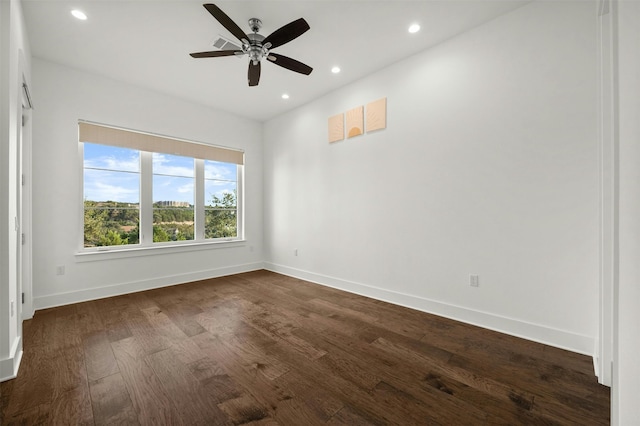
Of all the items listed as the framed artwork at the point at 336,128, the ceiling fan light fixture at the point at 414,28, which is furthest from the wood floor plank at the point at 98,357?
the ceiling fan light fixture at the point at 414,28

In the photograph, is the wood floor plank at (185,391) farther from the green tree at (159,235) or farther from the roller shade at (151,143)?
the roller shade at (151,143)

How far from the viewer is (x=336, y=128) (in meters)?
4.03

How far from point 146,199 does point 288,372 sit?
355 centimetres

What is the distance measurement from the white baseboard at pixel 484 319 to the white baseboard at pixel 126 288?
84.7 inches

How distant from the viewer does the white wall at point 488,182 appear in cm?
219

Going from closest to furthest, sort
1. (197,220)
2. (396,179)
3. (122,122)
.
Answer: (396,179), (122,122), (197,220)

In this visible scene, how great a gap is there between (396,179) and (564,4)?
2.07 meters

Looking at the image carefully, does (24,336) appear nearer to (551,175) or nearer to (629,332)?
(629,332)

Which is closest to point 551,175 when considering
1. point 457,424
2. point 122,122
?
point 457,424

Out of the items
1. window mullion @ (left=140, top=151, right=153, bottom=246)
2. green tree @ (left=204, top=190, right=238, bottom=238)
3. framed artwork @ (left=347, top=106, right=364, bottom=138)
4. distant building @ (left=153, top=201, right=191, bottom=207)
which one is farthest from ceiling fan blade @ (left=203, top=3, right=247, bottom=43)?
green tree @ (left=204, top=190, right=238, bottom=238)

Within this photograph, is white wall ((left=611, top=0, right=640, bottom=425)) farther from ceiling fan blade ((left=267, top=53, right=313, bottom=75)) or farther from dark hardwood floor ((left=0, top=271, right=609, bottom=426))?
ceiling fan blade ((left=267, top=53, right=313, bottom=75))

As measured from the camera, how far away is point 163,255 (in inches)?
164

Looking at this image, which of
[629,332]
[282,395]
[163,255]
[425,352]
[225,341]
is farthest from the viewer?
[163,255]

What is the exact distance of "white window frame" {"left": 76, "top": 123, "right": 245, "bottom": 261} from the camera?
11.6 feet
